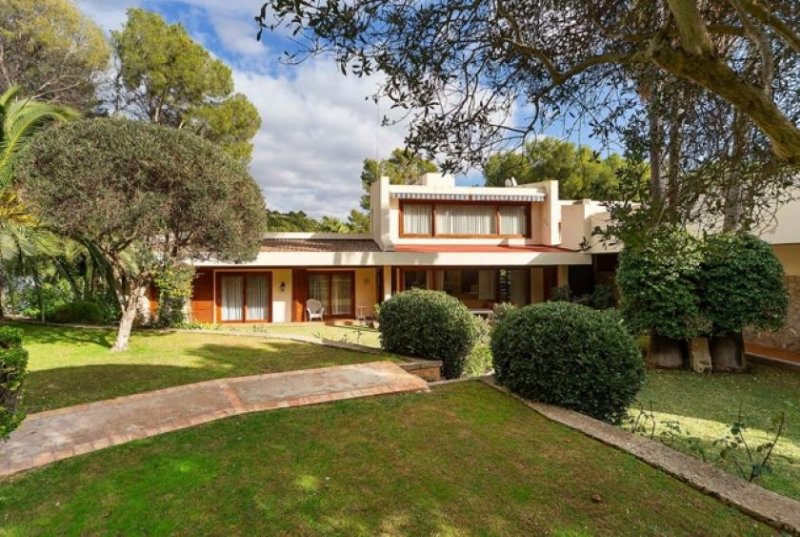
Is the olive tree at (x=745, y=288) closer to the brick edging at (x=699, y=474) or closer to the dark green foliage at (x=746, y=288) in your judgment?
the dark green foliage at (x=746, y=288)

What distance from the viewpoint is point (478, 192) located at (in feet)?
83.5

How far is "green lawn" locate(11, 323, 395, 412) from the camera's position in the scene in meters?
8.93

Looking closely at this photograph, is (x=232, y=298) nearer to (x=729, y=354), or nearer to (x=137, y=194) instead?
(x=137, y=194)

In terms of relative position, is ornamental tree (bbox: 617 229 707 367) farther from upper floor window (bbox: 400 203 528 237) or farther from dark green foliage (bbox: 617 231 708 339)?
upper floor window (bbox: 400 203 528 237)

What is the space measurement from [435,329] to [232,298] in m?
16.3

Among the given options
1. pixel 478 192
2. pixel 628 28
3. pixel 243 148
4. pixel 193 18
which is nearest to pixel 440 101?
pixel 628 28

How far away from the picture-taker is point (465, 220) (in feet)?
86.3

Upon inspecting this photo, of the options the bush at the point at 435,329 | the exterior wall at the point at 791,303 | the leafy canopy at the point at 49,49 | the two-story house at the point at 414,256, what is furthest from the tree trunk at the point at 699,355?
the leafy canopy at the point at 49,49

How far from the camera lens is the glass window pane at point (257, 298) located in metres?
24.4

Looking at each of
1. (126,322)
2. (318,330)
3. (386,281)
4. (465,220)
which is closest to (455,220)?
(465,220)

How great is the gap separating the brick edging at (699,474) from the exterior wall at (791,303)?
15.1 metres

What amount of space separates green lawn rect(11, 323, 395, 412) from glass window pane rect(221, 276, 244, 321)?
801 centimetres

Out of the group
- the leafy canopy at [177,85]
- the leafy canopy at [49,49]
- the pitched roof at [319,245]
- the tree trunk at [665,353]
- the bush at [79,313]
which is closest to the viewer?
the tree trunk at [665,353]

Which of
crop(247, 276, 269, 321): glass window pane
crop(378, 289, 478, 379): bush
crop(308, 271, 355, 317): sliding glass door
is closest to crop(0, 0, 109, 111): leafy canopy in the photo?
crop(247, 276, 269, 321): glass window pane
